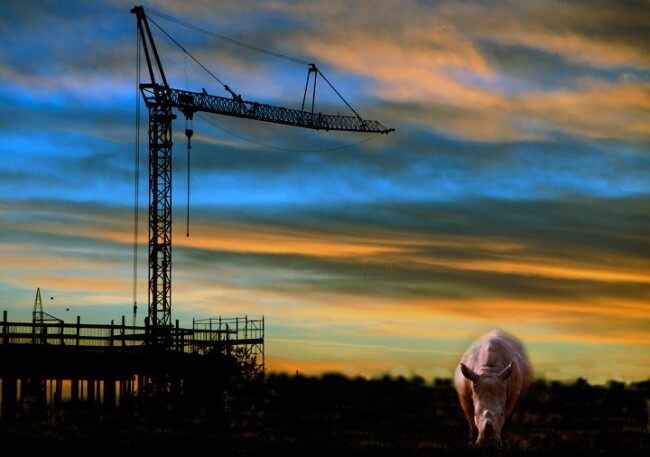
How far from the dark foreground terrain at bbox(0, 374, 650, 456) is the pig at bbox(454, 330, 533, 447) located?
21.0 inches

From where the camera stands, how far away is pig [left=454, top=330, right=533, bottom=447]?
2168 cm

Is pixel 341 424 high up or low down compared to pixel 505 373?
down

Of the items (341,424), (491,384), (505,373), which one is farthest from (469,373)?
(341,424)

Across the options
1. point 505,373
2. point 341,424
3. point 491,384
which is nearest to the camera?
point 491,384

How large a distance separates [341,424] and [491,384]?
11.9 m

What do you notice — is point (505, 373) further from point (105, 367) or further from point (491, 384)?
point (105, 367)

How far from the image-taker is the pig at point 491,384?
21677 mm

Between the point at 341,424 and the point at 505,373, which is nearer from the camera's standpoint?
the point at 505,373

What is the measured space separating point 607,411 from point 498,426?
16.4 m

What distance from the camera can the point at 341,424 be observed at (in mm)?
33094

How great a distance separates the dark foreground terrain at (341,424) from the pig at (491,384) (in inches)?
21.0

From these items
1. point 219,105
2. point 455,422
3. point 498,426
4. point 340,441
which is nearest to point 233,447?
point 340,441

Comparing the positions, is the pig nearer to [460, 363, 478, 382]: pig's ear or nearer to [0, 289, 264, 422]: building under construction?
[460, 363, 478, 382]: pig's ear

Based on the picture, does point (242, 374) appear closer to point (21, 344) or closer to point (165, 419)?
point (21, 344)
